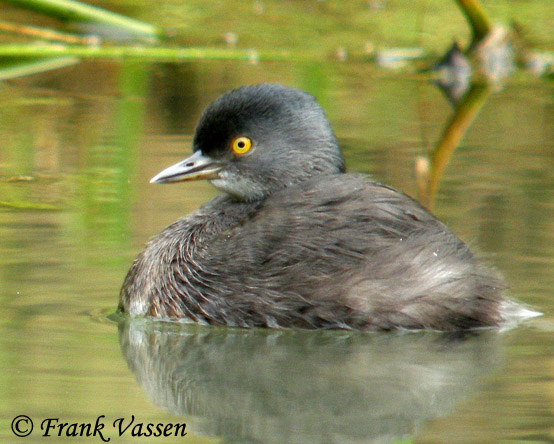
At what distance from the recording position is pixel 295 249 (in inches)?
208

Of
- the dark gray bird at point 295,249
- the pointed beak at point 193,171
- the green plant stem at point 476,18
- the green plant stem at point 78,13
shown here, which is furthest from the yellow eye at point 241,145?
the green plant stem at point 476,18

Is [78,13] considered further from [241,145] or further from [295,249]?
[295,249]

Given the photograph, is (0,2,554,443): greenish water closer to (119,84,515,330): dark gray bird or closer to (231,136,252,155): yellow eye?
(119,84,515,330): dark gray bird

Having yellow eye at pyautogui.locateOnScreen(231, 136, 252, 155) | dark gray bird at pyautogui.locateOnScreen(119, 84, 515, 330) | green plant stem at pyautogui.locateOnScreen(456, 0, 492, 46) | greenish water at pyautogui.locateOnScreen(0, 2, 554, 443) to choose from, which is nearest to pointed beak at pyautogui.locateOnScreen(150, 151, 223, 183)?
dark gray bird at pyautogui.locateOnScreen(119, 84, 515, 330)

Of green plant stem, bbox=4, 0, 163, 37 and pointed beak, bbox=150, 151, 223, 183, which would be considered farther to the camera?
green plant stem, bbox=4, 0, 163, 37

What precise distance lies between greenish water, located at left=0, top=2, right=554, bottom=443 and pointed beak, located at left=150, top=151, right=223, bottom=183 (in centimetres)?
62

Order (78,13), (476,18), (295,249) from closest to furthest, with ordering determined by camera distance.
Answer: (295,249), (78,13), (476,18)

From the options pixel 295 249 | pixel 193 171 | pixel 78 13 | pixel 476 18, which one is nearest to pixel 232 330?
pixel 295 249

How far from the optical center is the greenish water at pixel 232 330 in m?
4.19

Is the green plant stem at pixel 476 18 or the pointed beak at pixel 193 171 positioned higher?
the green plant stem at pixel 476 18

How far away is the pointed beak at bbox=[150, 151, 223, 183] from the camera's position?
5.80 meters

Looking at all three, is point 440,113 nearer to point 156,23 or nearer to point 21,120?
point 21,120

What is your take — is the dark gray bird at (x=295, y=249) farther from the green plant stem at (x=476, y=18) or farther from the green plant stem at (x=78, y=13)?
the green plant stem at (x=476, y=18)

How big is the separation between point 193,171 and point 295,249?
2.60ft
